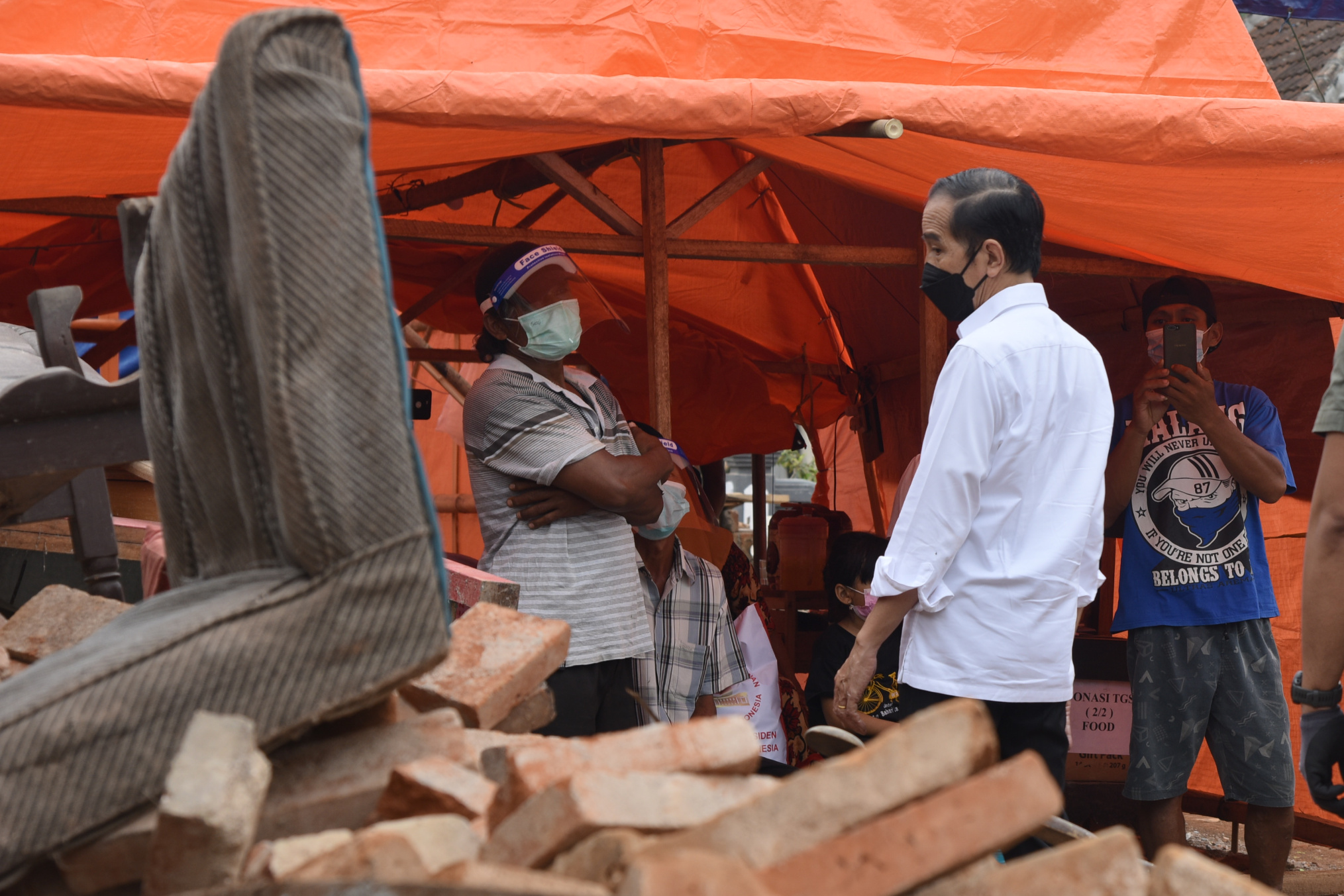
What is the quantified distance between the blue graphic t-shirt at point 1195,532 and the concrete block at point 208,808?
120 inches

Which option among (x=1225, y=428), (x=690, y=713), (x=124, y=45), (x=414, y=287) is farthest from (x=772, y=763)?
(x=414, y=287)

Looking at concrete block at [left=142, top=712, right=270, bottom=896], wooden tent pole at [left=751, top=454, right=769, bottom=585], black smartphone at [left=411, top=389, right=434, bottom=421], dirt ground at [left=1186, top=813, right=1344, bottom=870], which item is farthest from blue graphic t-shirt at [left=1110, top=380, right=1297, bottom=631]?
wooden tent pole at [left=751, top=454, right=769, bottom=585]

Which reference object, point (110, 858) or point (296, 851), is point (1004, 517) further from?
point (110, 858)

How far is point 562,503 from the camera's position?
9.76 ft

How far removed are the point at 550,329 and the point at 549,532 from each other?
586 millimetres

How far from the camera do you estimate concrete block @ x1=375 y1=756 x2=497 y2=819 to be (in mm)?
1231

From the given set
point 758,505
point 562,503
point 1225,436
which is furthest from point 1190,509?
point 758,505

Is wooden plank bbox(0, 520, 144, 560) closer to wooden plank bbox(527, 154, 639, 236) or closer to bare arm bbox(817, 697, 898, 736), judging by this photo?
wooden plank bbox(527, 154, 639, 236)

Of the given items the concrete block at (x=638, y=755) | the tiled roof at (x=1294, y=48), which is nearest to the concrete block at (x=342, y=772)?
the concrete block at (x=638, y=755)

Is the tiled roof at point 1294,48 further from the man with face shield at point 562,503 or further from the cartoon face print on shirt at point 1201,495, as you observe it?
the man with face shield at point 562,503

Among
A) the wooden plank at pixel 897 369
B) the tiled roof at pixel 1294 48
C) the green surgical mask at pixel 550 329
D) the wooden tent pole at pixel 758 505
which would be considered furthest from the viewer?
the tiled roof at pixel 1294 48

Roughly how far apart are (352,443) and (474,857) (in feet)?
1.44

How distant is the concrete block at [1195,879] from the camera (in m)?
1.07

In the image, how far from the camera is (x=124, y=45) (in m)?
3.12
